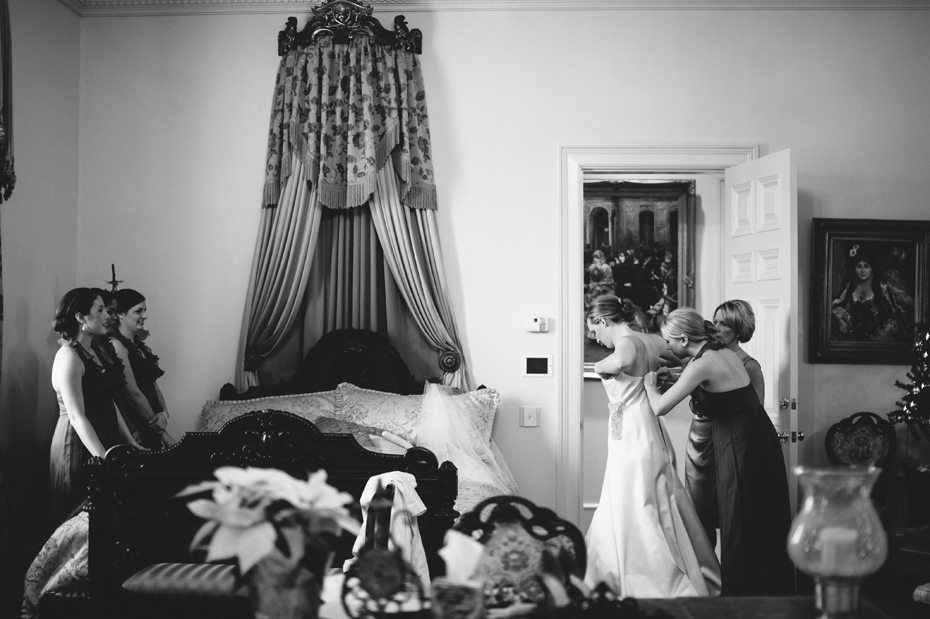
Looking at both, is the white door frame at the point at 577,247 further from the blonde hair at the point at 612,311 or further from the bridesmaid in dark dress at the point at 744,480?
the bridesmaid in dark dress at the point at 744,480

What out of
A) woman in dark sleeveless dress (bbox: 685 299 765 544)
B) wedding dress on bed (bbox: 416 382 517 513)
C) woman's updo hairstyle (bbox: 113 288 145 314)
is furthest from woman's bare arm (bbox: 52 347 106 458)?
woman in dark sleeveless dress (bbox: 685 299 765 544)

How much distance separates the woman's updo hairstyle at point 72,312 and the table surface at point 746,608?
120 inches

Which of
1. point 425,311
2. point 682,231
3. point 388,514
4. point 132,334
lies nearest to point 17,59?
point 132,334

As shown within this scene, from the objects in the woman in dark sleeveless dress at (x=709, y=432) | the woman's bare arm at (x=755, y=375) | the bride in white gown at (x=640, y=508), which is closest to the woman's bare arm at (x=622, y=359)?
the bride in white gown at (x=640, y=508)

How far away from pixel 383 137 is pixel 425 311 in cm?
119

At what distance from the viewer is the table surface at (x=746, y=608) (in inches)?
71.5

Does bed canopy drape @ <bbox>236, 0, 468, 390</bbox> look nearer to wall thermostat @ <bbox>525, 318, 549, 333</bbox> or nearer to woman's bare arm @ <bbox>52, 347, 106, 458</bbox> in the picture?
wall thermostat @ <bbox>525, 318, 549, 333</bbox>

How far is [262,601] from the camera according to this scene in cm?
137

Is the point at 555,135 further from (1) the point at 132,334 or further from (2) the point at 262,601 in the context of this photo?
(2) the point at 262,601

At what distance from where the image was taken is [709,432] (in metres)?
4.20

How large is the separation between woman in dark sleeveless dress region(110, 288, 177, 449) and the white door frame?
2508 mm

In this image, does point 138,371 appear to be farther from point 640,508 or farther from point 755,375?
point 755,375

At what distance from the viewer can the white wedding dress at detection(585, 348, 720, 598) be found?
12.6 feet

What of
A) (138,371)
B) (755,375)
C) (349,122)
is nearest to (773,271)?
(755,375)
